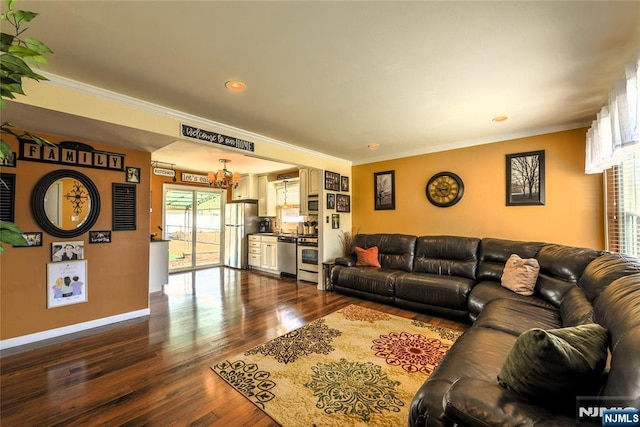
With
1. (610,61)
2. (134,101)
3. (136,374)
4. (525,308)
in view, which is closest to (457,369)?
(525,308)

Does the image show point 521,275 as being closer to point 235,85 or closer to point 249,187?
point 235,85

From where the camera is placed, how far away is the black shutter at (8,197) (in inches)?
102

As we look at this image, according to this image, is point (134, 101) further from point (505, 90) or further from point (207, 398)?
point (505, 90)

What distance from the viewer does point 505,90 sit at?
248cm

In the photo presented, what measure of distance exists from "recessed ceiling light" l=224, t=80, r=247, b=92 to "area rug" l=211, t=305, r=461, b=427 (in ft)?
7.97

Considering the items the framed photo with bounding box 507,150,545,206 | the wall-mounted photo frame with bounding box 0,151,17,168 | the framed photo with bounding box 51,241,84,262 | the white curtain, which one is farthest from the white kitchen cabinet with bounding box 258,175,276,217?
the white curtain

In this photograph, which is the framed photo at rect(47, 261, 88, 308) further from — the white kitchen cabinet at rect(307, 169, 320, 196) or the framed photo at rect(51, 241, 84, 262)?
the white kitchen cabinet at rect(307, 169, 320, 196)

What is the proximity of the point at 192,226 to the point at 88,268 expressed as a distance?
134 inches

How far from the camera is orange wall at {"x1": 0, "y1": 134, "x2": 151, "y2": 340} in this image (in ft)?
8.63

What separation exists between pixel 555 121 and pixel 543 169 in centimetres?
63

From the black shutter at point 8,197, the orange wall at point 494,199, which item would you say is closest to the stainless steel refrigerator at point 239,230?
the orange wall at point 494,199

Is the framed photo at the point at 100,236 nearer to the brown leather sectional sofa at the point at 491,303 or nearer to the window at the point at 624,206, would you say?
the brown leather sectional sofa at the point at 491,303

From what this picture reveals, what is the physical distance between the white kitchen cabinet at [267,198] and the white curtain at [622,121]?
5.71m

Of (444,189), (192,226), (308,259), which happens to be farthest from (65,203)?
(444,189)
